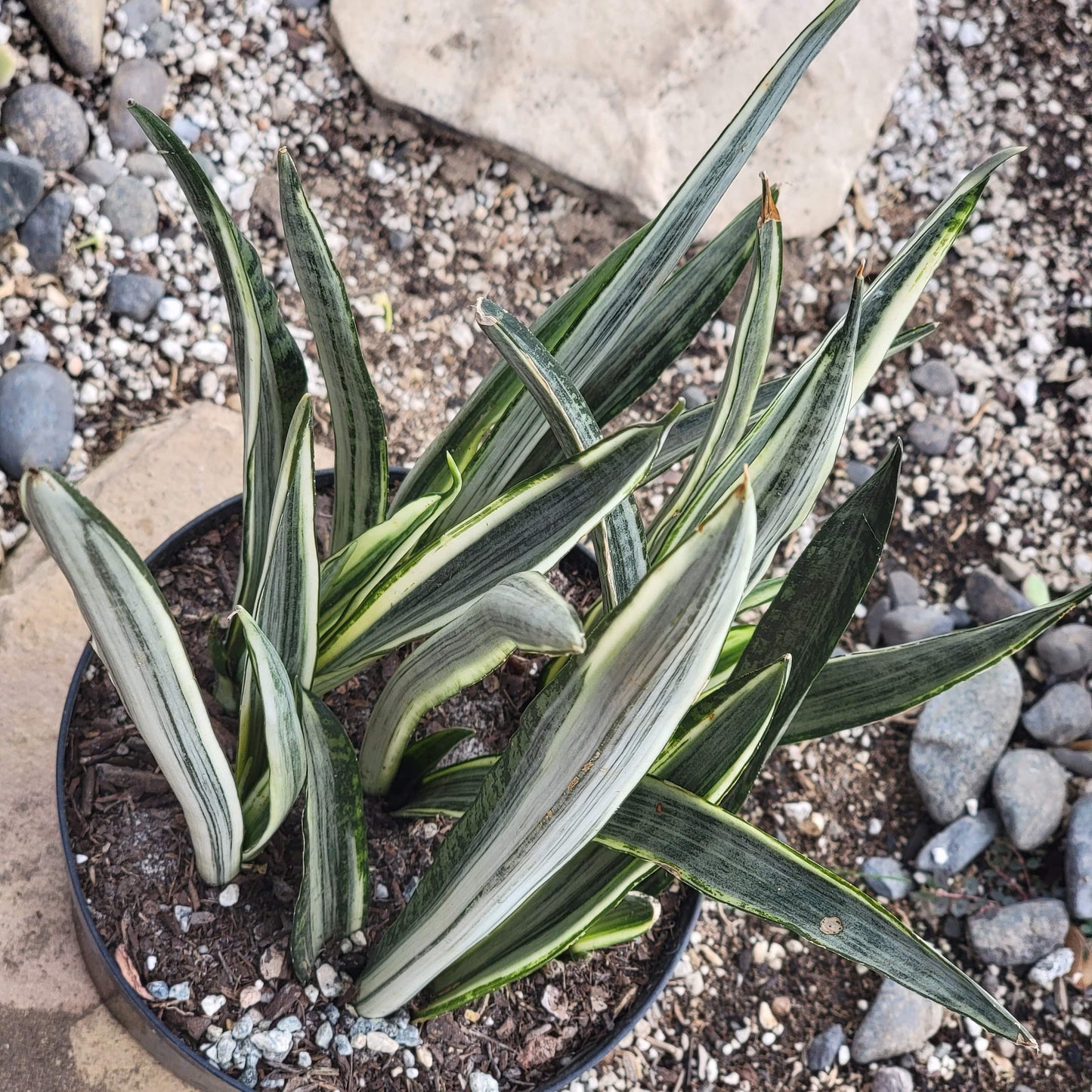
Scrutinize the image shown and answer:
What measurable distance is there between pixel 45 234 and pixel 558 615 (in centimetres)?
110

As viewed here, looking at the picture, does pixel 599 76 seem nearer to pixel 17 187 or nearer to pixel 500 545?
pixel 17 187

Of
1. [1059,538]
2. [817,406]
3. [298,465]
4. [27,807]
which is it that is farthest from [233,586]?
[1059,538]

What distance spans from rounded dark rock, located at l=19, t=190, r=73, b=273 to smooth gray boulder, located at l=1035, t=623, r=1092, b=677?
1337 mm

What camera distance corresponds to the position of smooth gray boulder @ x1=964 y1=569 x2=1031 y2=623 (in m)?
1.49

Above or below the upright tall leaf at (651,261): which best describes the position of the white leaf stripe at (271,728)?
below

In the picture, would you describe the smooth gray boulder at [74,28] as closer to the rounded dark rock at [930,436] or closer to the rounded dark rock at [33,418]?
the rounded dark rock at [33,418]

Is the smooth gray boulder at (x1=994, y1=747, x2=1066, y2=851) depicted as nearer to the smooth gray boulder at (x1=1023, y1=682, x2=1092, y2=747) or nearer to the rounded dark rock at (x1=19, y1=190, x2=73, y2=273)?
the smooth gray boulder at (x1=1023, y1=682, x2=1092, y2=747)

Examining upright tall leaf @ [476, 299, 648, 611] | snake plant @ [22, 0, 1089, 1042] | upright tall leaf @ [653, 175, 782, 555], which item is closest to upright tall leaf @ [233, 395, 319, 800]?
snake plant @ [22, 0, 1089, 1042]

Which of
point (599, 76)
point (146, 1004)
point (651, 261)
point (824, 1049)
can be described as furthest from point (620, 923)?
point (599, 76)

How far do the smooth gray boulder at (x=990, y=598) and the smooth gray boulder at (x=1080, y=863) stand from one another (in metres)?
0.27

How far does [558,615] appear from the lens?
43 cm

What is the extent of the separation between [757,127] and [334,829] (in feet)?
1.62

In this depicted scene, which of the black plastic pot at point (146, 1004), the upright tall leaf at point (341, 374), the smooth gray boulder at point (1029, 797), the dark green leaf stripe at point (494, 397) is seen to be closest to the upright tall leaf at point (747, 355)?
the dark green leaf stripe at point (494, 397)

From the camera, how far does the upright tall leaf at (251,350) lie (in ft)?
2.02
